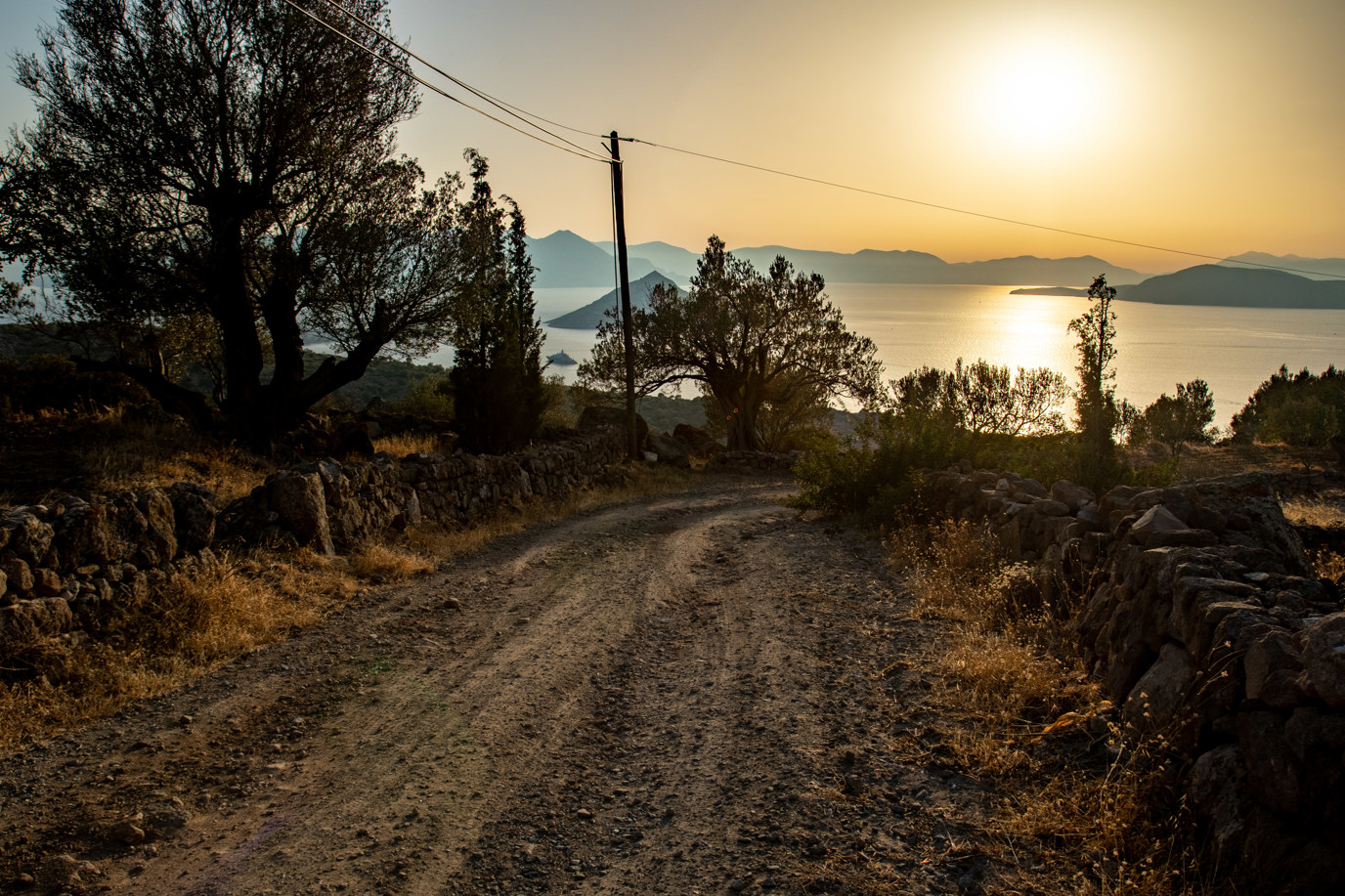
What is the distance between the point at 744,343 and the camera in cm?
2961

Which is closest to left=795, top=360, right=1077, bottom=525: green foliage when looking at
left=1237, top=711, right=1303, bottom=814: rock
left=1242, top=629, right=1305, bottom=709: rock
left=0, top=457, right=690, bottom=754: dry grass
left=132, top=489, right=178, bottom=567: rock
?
left=0, top=457, right=690, bottom=754: dry grass

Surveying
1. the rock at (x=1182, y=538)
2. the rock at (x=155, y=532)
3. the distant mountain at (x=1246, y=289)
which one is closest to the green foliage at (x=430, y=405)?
the rock at (x=155, y=532)

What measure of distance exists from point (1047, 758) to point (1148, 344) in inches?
4262

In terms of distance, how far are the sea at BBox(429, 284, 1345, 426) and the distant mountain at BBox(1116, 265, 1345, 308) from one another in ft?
8.11

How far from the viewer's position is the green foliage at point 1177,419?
4038 cm

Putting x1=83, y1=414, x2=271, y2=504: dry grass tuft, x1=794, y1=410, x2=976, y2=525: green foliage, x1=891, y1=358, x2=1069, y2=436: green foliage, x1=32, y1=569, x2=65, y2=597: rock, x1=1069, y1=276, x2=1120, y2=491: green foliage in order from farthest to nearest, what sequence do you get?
x1=891, y1=358, x2=1069, y2=436: green foliage
x1=794, y1=410, x2=976, y2=525: green foliage
x1=1069, y1=276, x2=1120, y2=491: green foliage
x1=83, y1=414, x2=271, y2=504: dry grass tuft
x1=32, y1=569, x2=65, y2=597: rock

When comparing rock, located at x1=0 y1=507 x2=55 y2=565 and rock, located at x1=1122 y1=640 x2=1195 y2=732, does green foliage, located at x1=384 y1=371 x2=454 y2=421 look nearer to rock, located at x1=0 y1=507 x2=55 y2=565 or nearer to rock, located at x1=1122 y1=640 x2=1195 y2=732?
rock, located at x1=0 y1=507 x2=55 y2=565

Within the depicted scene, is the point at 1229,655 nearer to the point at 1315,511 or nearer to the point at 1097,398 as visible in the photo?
the point at 1315,511

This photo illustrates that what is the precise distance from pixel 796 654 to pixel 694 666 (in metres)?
0.89

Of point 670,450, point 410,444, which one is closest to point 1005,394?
point 670,450

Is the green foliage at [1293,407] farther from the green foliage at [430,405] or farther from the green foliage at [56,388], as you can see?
the green foliage at [56,388]

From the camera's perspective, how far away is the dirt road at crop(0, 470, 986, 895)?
12.1 ft

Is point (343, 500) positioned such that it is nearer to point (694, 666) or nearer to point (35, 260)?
point (694, 666)

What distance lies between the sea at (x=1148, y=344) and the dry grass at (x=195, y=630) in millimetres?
14116
